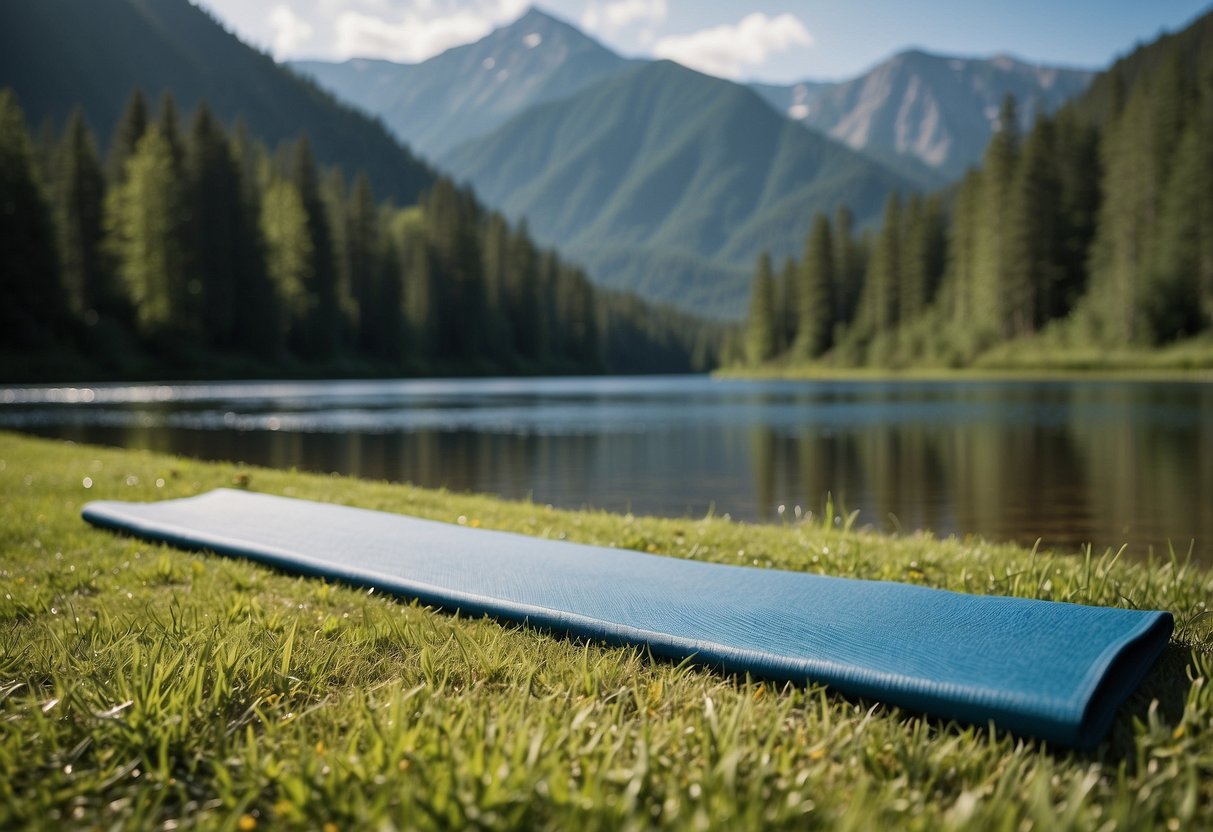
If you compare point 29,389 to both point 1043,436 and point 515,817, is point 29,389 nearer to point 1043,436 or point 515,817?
point 1043,436

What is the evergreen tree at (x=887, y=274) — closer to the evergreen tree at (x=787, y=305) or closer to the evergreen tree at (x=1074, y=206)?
the evergreen tree at (x=1074, y=206)

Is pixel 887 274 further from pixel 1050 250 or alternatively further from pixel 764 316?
pixel 764 316

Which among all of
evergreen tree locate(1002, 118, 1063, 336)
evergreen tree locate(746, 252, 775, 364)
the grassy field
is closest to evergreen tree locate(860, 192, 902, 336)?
evergreen tree locate(746, 252, 775, 364)

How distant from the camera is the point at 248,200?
172 ft

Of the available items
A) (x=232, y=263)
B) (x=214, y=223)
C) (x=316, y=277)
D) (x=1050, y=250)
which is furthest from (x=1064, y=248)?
(x=214, y=223)

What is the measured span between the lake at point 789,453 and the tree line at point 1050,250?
2025 cm

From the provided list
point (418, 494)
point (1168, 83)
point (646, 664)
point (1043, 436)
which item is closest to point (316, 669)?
point (646, 664)

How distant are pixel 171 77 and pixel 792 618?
198 m

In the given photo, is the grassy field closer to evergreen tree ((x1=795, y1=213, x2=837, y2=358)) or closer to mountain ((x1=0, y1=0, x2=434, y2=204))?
evergreen tree ((x1=795, y1=213, x2=837, y2=358))

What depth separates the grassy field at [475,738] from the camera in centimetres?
195

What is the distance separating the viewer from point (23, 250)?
129 feet

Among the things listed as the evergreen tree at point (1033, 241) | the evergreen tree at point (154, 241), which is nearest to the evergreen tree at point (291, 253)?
the evergreen tree at point (154, 241)

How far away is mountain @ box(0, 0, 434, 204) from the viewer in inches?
5728

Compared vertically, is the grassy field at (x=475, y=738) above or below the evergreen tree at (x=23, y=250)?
below
